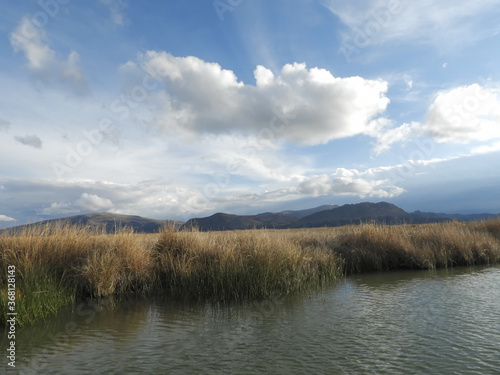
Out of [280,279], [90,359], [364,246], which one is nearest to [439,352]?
[280,279]

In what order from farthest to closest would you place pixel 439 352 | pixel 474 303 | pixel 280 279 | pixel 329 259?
1. pixel 329 259
2. pixel 280 279
3. pixel 474 303
4. pixel 439 352

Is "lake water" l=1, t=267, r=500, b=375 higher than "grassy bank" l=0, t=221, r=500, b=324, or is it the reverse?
"grassy bank" l=0, t=221, r=500, b=324

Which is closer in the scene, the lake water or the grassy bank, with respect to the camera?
the lake water

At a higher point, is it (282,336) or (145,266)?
(145,266)

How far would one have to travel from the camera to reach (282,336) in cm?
727

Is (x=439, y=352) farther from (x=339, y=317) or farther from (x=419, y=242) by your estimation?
(x=419, y=242)

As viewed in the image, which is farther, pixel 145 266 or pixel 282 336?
pixel 145 266

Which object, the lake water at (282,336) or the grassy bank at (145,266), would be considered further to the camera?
the grassy bank at (145,266)

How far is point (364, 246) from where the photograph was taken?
17.5m

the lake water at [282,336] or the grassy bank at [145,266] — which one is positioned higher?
the grassy bank at [145,266]

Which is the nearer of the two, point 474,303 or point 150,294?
point 474,303

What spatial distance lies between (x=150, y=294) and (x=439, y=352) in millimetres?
9404

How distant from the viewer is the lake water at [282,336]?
588 cm

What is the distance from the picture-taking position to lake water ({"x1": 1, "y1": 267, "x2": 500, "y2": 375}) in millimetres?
5875
